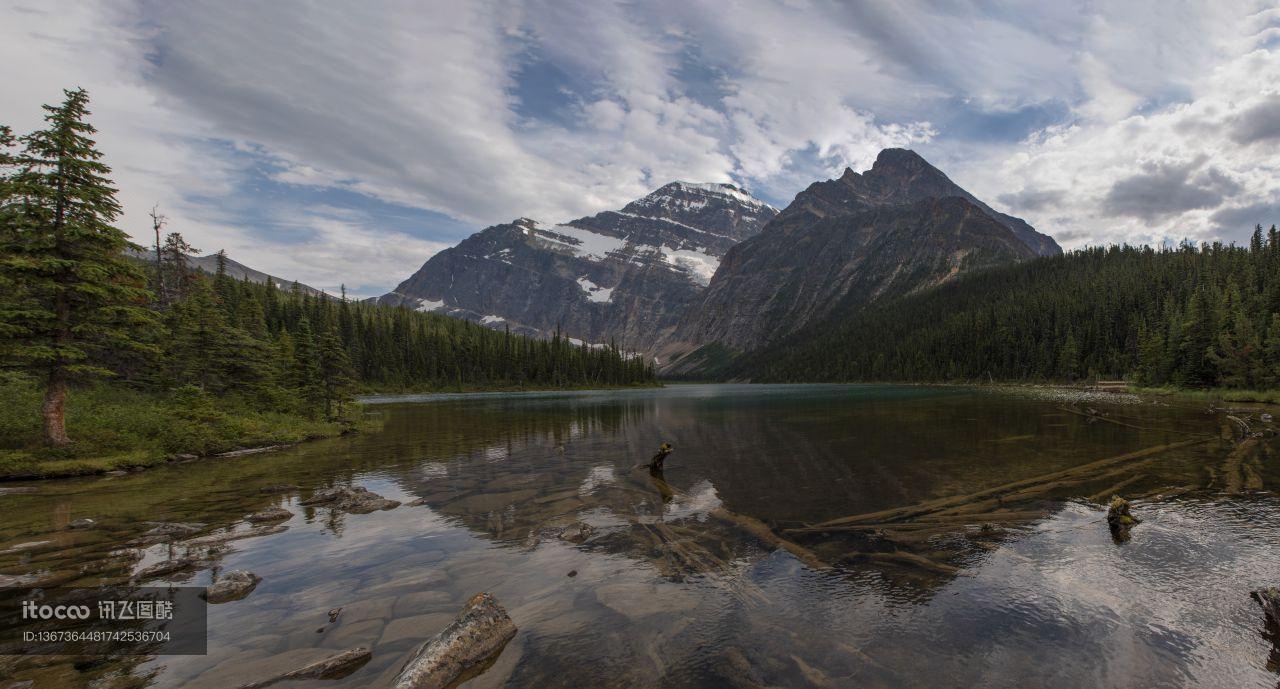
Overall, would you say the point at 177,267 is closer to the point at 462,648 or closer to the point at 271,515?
the point at 271,515

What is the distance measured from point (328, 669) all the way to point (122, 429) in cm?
3175

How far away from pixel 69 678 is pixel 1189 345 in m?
123

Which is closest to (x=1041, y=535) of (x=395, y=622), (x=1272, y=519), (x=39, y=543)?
(x=1272, y=519)

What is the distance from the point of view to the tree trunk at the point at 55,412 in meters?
25.7

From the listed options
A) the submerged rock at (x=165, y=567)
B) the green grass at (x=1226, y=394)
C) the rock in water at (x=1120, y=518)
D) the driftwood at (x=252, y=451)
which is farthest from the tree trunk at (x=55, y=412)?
the green grass at (x=1226, y=394)

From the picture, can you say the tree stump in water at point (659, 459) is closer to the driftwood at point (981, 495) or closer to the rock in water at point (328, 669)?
the driftwood at point (981, 495)

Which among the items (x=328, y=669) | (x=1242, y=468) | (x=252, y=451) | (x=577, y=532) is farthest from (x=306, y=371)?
(x=1242, y=468)

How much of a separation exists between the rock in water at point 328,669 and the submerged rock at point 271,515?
13513 mm

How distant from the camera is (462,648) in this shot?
9992 millimetres

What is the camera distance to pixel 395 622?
1181cm

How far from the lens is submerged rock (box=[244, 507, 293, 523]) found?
66.7 ft

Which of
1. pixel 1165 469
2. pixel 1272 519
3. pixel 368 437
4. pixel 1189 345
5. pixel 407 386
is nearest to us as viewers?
pixel 1272 519

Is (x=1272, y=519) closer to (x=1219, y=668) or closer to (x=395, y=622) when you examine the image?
(x=1219, y=668)

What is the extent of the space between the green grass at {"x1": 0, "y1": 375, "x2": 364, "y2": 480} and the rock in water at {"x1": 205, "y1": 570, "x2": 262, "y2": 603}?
20682 millimetres
